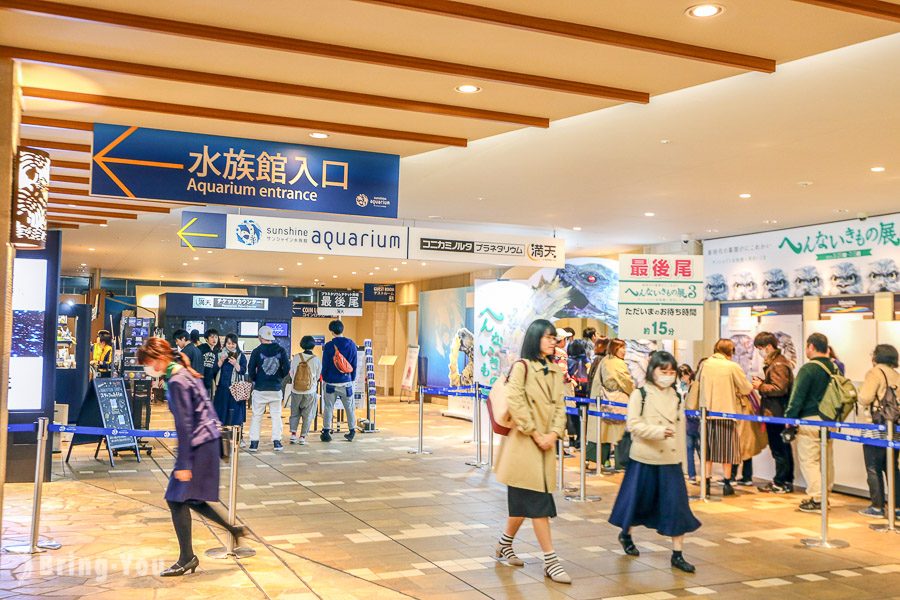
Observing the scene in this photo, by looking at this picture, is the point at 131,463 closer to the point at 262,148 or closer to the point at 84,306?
the point at 84,306

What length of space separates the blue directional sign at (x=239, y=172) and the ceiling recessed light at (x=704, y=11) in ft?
11.5

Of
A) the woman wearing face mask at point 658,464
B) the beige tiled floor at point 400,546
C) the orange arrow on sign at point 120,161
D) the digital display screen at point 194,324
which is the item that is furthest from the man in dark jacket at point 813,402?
the digital display screen at point 194,324

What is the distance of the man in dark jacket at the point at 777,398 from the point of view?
8547mm

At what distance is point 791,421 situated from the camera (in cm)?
737

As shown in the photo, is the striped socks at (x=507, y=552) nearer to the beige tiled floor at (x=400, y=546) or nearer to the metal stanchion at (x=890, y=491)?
the beige tiled floor at (x=400, y=546)

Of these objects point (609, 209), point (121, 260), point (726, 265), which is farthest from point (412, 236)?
point (121, 260)

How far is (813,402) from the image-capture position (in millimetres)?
7699

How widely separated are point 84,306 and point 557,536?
7141mm

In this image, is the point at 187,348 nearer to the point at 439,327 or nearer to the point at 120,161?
the point at 120,161

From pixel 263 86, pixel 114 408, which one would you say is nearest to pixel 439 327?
pixel 114 408

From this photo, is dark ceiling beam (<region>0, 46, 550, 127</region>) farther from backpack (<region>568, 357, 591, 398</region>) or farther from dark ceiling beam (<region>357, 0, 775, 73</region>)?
backpack (<region>568, 357, 591, 398</region>)

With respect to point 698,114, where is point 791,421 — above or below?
below

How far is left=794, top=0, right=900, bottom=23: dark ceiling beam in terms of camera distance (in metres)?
3.94

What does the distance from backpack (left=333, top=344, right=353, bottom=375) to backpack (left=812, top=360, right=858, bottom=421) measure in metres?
6.63
